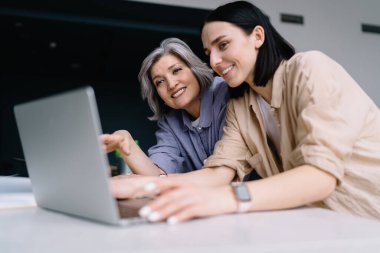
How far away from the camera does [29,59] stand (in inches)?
275

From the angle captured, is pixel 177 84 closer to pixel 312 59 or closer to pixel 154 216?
pixel 312 59

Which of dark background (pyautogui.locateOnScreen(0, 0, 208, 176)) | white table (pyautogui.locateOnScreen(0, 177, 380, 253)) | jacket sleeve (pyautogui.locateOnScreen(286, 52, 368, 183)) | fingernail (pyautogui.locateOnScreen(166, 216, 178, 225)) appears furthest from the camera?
dark background (pyautogui.locateOnScreen(0, 0, 208, 176))

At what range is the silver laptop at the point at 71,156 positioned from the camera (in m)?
0.54

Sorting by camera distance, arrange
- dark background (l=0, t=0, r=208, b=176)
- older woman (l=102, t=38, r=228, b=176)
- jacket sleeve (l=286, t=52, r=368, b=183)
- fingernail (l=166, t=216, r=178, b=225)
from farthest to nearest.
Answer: dark background (l=0, t=0, r=208, b=176), older woman (l=102, t=38, r=228, b=176), jacket sleeve (l=286, t=52, r=368, b=183), fingernail (l=166, t=216, r=178, b=225)

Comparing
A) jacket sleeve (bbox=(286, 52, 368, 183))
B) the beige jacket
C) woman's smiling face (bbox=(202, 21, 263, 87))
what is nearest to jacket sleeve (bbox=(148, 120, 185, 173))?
the beige jacket

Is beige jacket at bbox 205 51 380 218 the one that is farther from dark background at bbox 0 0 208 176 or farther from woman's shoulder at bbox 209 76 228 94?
dark background at bbox 0 0 208 176

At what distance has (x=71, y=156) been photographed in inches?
24.3

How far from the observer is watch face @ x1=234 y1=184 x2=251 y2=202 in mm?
677

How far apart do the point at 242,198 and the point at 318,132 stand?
26cm

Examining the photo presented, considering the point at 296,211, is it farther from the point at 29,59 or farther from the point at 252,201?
the point at 29,59

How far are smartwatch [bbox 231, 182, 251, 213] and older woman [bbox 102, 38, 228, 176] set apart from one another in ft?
3.05

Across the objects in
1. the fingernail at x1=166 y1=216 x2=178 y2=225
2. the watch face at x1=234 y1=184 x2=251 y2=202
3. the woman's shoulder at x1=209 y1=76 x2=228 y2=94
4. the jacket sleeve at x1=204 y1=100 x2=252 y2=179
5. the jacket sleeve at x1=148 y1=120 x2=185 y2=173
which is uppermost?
the fingernail at x1=166 y1=216 x2=178 y2=225

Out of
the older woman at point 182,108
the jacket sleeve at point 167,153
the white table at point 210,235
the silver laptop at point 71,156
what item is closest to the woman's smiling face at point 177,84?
the older woman at point 182,108

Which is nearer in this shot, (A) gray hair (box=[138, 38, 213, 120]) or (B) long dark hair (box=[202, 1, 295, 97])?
(B) long dark hair (box=[202, 1, 295, 97])
